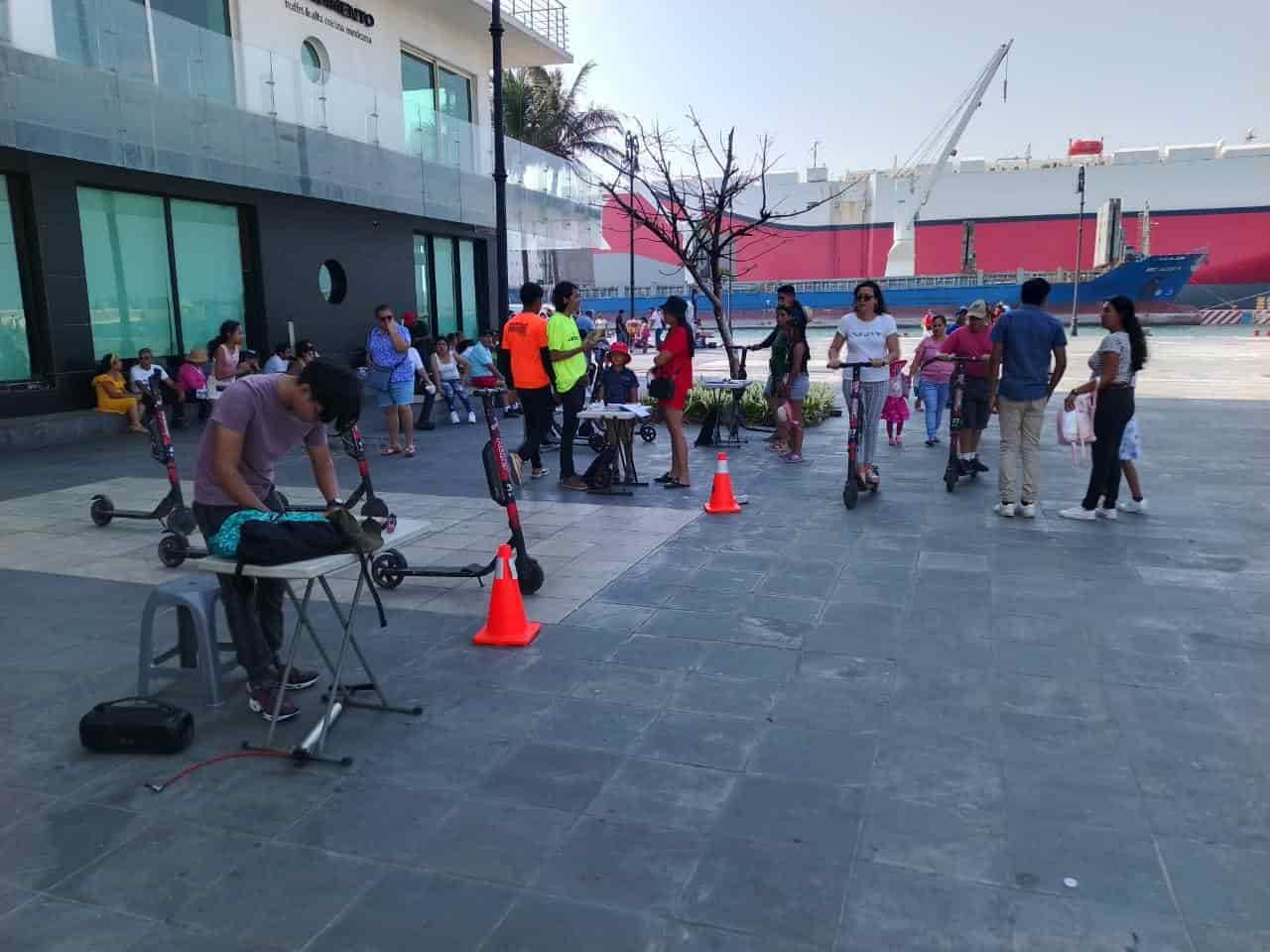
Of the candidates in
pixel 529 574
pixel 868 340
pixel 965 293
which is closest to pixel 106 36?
Answer: pixel 868 340

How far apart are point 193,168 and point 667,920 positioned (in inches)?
530

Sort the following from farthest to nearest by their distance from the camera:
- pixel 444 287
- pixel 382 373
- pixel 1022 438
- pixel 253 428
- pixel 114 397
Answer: pixel 444 287 < pixel 114 397 < pixel 382 373 < pixel 1022 438 < pixel 253 428

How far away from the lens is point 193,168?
520 inches

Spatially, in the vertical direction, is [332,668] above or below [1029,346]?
below

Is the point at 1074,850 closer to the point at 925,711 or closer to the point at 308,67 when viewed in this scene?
the point at 925,711

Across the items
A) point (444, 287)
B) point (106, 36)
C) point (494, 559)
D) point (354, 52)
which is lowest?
point (494, 559)

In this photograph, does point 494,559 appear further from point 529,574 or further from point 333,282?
point 333,282

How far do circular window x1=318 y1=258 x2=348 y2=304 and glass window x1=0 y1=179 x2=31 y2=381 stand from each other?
5764mm

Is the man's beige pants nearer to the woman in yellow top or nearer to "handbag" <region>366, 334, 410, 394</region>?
"handbag" <region>366, 334, 410, 394</region>

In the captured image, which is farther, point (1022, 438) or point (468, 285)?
point (468, 285)

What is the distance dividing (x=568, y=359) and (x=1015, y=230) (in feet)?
203

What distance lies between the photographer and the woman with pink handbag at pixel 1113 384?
7168 mm

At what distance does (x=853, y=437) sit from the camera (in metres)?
8.16

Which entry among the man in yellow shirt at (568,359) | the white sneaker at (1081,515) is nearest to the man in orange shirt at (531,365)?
the man in yellow shirt at (568,359)
